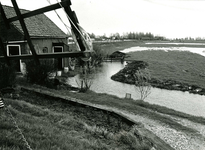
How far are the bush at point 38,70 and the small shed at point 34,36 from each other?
2548mm

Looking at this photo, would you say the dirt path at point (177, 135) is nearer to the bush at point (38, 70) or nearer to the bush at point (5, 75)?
the bush at point (5, 75)

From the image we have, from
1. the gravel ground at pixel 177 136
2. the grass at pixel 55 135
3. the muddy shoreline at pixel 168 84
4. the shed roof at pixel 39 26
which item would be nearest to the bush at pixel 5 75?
the grass at pixel 55 135

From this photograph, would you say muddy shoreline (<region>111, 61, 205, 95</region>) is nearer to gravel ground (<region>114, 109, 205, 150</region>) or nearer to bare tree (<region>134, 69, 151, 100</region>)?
bare tree (<region>134, 69, 151, 100</region>)

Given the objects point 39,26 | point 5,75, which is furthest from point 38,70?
point 39,26

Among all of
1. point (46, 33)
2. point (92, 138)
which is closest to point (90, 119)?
point (92, 138)

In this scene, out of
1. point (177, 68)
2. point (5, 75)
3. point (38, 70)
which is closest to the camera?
point (5, 75)

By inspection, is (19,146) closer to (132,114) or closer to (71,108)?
(71,108)

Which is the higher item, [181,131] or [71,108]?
[71,108]

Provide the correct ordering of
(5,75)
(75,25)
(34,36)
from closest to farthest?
(75,25) → (5,75) → (34,36)

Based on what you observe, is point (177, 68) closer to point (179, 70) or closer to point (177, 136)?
point (179, 70)

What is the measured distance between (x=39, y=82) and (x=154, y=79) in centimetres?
1603

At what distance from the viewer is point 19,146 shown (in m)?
3.98

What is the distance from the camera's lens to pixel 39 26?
2256 centimetres

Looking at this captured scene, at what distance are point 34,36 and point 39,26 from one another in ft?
8.88
